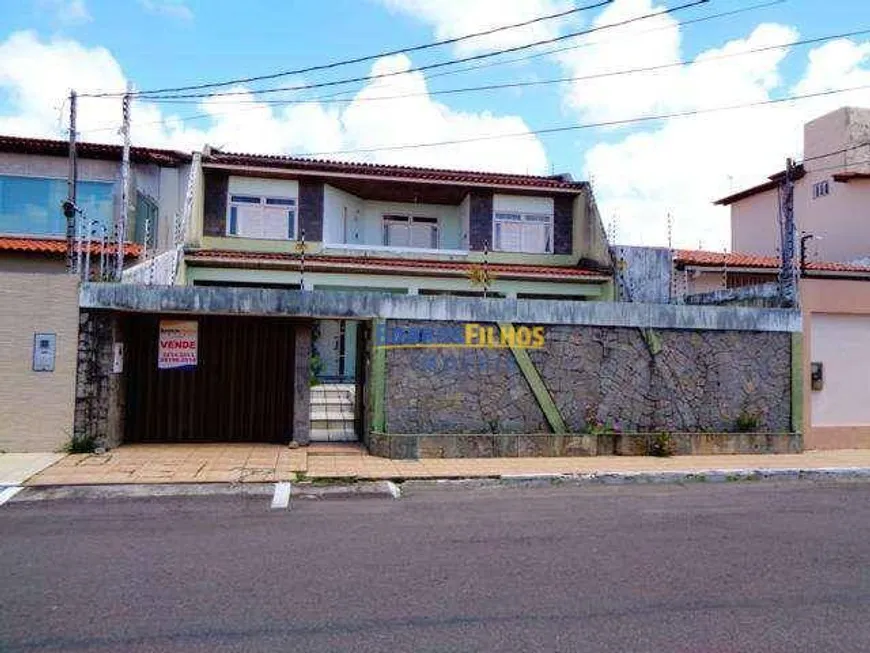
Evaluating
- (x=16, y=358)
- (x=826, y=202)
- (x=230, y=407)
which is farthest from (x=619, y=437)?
(x=826, y=202)

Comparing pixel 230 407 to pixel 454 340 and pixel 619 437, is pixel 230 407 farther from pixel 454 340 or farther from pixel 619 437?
pixel 619 437

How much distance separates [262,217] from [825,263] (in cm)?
1587

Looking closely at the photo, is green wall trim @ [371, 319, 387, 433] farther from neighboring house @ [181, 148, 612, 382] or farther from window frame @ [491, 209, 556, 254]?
window frame @ [491, 209, 556, 254]

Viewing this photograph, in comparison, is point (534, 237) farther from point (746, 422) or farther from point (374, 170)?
point (746, 422)

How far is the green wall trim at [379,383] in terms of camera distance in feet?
40.5

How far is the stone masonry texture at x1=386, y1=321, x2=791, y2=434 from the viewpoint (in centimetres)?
1250

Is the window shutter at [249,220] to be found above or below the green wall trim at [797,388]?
above

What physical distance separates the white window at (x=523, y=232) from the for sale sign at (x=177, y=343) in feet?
37.5

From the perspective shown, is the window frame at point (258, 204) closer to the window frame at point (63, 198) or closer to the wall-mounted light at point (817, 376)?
the window frame at point (63, 198)

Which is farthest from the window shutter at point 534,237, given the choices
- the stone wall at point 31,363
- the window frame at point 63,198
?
the stone wall at point 31,363

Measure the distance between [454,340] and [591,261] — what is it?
34.6ft

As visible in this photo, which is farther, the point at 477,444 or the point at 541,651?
the point at 477,444

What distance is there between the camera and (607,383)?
43.0ft

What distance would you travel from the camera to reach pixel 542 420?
12.8m
